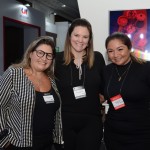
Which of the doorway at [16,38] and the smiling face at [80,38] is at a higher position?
the doorway at [16,38]

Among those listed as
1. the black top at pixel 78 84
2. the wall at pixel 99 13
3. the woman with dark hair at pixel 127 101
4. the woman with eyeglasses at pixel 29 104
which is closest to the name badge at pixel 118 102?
the woman with dark hair at pixel 127 101

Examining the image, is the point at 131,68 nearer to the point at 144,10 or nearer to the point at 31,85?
the point at 31,85

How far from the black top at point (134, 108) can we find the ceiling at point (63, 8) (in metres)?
7.65

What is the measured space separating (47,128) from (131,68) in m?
0.82

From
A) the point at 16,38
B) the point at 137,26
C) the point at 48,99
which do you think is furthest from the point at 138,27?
the point at 16,38

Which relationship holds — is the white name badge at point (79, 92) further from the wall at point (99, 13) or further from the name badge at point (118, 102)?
the wall at point (99, 13)

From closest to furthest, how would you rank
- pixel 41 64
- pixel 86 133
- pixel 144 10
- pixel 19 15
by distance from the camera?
1. pixel 41 64
2. pixel 86 133
3. pixel 144 10
4. pixel 19 15

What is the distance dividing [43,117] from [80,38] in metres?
0.76

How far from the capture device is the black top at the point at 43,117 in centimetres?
190

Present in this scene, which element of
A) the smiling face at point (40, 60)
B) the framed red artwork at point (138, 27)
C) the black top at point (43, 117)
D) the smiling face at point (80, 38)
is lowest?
the black top at point (43, 117)

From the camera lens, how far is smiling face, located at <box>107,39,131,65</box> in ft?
6.86

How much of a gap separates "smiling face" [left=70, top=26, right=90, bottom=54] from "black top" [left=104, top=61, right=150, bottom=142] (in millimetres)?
461

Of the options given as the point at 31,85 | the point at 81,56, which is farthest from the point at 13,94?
the point at 81,56

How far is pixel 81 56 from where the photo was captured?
2.36 meters
